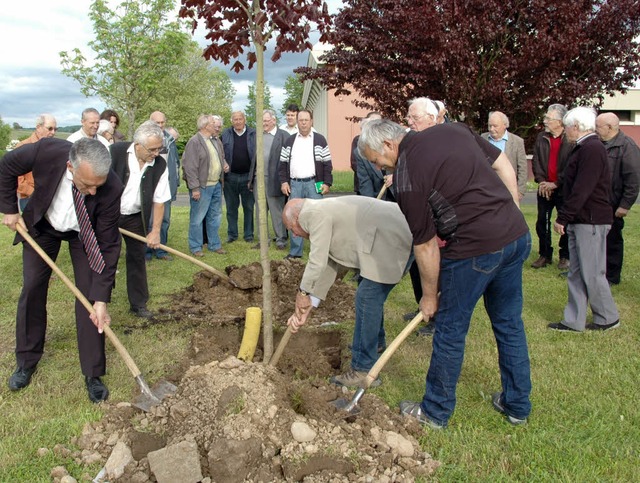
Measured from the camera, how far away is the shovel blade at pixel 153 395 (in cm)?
349

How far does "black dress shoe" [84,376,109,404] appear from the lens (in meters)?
3.78

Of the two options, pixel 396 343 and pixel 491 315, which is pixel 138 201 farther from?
pixel 491 315

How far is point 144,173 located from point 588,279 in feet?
14.3

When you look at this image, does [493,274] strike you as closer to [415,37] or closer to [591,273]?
[591,273]

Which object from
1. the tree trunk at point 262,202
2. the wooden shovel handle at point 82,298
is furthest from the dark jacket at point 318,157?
the wooden shovel handle at point 82,298

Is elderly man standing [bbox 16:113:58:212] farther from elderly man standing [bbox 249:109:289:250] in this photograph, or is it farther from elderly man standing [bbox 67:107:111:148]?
elderly man standing [bbox 249:109:289:250]

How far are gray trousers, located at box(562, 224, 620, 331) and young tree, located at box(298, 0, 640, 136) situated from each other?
19.7 feet

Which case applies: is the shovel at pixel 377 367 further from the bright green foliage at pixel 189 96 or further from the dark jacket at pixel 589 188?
the bright green foliage at pixel 189 96

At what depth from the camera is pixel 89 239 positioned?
3699 mm

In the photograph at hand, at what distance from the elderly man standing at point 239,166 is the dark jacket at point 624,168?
16.5ft

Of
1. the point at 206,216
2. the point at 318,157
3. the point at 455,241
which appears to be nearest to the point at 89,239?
the point at 455,241

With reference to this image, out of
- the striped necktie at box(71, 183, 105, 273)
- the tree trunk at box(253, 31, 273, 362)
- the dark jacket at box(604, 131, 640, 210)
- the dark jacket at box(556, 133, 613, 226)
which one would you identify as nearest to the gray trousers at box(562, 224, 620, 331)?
the dark jacket at box(556, 133, 613, 226)

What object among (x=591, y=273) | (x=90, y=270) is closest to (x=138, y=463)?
(x=90, y=270)

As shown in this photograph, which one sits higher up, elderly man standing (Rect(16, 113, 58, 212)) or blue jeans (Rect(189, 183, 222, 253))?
elderly man standing (Rect(16, 113, 58, 212))
